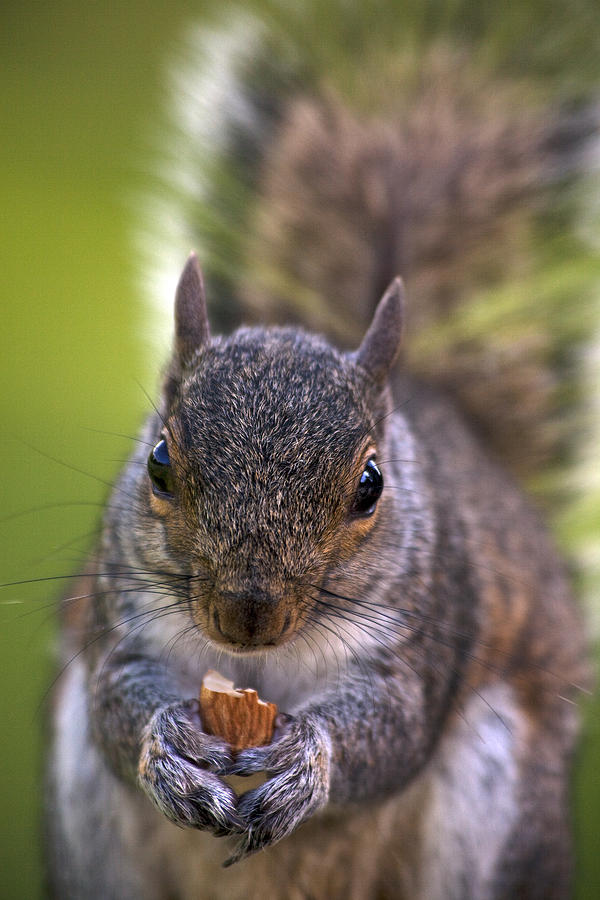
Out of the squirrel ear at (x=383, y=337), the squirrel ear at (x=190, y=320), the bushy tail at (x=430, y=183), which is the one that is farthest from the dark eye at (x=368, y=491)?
the bushy tail at (x=430, y=183)

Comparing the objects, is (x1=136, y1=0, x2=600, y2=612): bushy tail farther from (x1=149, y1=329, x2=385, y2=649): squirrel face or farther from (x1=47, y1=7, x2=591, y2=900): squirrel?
(x1=149, y1=329, x2=385, y2=649): squirrel face

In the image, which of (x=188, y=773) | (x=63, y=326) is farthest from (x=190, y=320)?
(x=63, y=326)

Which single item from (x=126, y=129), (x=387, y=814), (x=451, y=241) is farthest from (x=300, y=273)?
(x=126, y=129)

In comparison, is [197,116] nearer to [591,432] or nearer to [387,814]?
[591,432]

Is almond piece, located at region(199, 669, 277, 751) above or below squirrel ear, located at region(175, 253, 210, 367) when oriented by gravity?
below

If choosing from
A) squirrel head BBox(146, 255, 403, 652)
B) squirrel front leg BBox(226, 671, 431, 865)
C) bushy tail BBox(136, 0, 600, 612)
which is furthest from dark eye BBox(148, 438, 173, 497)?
bushy tail BBox(136, 0, 600, 612)

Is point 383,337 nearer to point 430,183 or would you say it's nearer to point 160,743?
point 160,743

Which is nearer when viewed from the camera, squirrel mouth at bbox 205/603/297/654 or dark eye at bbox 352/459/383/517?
squirrel mouth at bbox 205/603/297/654

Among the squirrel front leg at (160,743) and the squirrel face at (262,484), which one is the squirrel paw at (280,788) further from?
the squirrel face at (262,484)

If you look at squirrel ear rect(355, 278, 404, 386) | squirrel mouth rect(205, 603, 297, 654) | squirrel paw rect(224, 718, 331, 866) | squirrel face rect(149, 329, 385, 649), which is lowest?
squirrel paw rect(224, 718, 331, 866)
